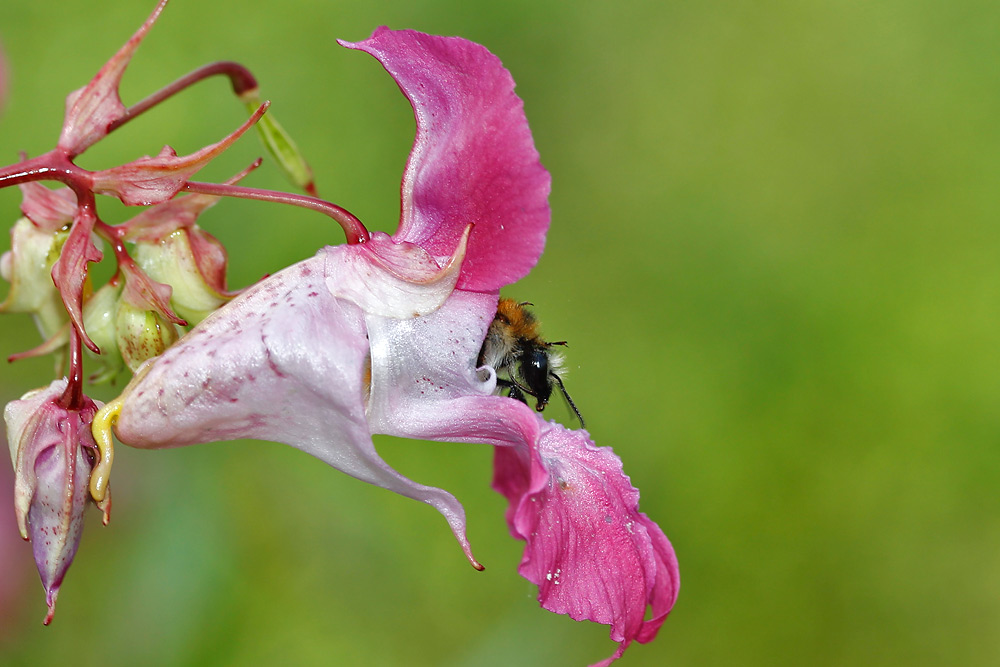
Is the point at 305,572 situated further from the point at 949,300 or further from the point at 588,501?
the point at 949,300

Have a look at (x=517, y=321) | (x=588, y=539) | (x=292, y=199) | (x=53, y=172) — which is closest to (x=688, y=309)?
(x=517, y=321)

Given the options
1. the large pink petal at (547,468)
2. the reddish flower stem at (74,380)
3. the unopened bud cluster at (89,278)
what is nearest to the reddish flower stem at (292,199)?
the unopened bud cluster at (89,278)

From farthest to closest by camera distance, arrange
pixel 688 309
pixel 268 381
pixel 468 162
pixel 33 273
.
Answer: pixel 688 309, pixel 33 273, pixel 468 162, pixel 268 381

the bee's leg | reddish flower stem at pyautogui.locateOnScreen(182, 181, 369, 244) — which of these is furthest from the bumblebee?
reddish flower stem at pyautogui.locateOnScreen(182, 181, 369, 244)

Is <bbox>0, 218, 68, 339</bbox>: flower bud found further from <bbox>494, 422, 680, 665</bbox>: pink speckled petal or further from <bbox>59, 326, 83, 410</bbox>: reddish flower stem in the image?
<bbox>494, 422, 680, 665</bbox>: pink speckled petal

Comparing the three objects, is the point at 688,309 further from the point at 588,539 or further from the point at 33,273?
the point at 33,273

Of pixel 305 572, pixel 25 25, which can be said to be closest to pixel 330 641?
pixel 305 572
